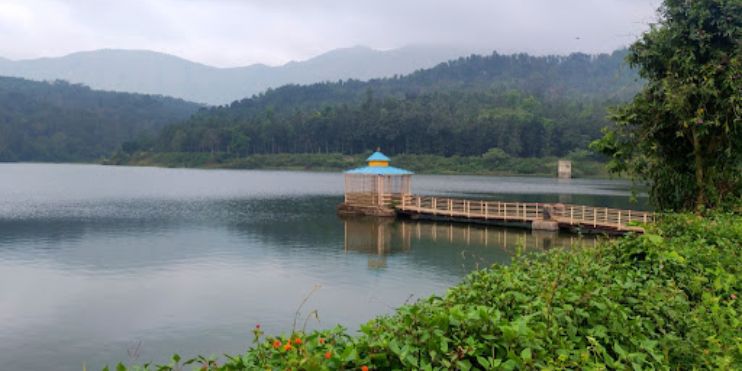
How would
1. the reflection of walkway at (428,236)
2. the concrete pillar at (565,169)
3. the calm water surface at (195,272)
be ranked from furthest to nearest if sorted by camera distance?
the concrete pillar at (565,169) < the reflection of walkway at (428,236) < the calm water surface at (195,272)

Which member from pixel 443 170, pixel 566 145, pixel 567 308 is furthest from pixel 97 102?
pixel 567 308

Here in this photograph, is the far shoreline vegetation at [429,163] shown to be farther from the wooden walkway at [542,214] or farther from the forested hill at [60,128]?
the wooden walkway at [542,214]

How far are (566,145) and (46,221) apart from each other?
81259 millimetres

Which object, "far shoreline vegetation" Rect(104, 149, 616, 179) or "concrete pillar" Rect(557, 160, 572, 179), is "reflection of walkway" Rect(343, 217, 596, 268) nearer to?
"far shoreline vegetation" Rect(104, 149, 616, 179)

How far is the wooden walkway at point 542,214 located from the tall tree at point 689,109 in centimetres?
909

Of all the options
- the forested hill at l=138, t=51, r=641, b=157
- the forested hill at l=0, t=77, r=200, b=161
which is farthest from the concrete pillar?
the forested hill at l=0, t=77, r=200, b=161

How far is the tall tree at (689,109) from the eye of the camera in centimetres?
1217

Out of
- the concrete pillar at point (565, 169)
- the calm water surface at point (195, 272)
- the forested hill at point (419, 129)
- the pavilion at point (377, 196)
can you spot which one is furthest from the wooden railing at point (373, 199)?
the concrete pillar at point (565, 169)

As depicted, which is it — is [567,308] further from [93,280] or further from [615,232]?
[615,232]

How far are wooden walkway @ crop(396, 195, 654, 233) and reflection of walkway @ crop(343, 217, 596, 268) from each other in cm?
78

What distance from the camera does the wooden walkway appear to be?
26094 millimetres

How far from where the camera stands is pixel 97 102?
195625 mm

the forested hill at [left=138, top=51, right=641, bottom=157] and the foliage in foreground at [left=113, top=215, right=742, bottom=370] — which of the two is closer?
the foliage in foreground at [left=113, top=215, right=742, bottom=370]

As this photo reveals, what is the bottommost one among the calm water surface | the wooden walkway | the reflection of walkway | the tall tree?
the reflection of walkway
